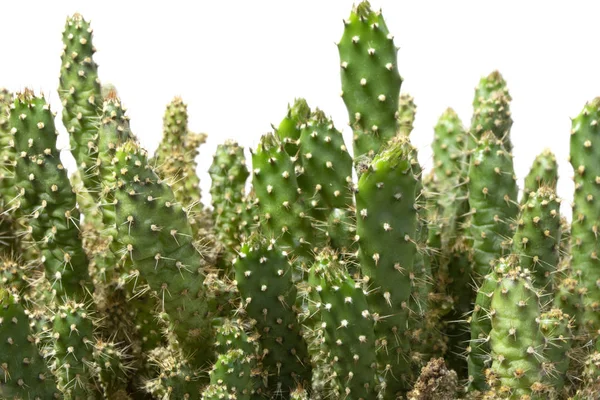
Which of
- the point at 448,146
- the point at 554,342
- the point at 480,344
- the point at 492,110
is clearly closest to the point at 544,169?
the point at 492,110

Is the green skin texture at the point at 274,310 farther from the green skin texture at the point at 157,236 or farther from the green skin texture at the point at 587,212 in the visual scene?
the green skin texture at the point at 587,212

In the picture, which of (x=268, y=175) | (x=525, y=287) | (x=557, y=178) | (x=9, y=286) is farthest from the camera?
(x=557, y=178)

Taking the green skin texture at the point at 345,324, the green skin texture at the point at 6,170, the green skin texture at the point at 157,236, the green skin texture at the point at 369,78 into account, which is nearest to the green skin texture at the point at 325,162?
the green skin texture at the point at 369,78

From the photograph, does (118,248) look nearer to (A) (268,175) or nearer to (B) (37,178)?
(B) (37,178)

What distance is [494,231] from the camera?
4680 millimetres

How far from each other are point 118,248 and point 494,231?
161cm

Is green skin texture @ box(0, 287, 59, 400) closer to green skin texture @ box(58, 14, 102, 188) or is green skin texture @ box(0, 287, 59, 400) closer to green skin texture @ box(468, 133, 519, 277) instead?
green skin texture @ box(58, 14, 102, 188)

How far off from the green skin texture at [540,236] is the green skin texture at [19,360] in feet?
6.06

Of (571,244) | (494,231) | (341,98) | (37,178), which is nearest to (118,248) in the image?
(37,178)

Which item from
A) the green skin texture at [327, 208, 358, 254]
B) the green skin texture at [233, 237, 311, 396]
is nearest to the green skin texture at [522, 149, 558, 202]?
the green skin texture at [327, 208, 358, 254]

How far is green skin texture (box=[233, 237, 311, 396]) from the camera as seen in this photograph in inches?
154

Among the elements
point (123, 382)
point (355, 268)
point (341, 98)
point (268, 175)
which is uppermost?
point (341, 98)

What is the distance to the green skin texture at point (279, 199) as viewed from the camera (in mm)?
4094

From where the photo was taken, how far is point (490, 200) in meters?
4.64
